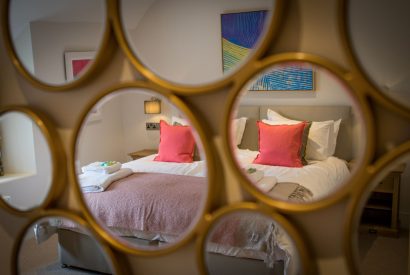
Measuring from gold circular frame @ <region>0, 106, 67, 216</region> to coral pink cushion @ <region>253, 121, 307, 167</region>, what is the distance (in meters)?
2.13

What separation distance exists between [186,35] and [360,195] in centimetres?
308

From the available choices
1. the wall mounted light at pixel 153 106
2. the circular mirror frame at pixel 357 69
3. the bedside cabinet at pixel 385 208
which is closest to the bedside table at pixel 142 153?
the wall mounted light at pixel 153 106

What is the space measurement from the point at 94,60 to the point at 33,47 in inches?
91.3

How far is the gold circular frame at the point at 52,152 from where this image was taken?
50cm

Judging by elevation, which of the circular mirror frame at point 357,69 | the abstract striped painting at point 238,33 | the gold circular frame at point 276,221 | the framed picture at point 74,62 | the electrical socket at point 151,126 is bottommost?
the electrical socket at point 151,126

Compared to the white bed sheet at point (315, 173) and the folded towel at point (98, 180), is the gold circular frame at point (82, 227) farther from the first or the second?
the white bed sheet at point (315, 173)

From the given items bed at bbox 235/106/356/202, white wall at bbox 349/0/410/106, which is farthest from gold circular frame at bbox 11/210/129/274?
white wall at bbox 349/0/410/106

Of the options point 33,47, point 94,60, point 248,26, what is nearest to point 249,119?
point 248,26

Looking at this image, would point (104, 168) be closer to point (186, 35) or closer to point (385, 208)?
point (186, 35)

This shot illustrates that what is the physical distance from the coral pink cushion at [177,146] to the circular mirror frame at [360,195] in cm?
239

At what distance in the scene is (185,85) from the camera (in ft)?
1.38

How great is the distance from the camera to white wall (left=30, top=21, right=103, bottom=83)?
100 inches

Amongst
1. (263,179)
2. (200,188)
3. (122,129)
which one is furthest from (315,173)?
(122,129)

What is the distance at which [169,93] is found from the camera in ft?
1.40
